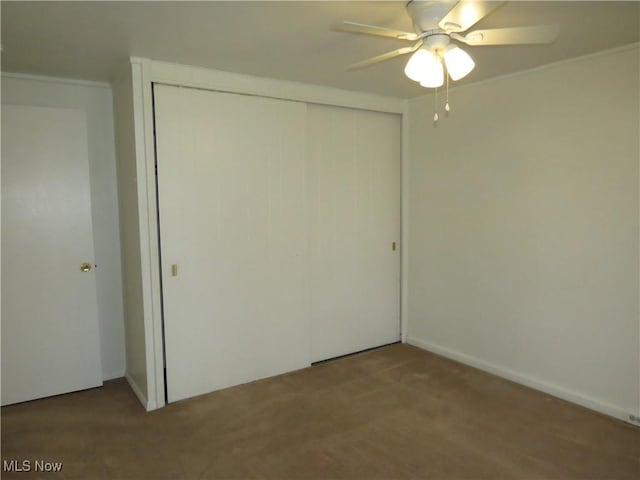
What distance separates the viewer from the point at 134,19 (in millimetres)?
2156

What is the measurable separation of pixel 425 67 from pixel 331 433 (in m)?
2.14

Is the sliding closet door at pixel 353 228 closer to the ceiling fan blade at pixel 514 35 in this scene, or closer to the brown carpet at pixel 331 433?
the brown carpet at pixel 331 433

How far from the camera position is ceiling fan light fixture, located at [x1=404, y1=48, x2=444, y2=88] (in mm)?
1959

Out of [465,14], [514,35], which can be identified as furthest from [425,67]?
[514,35]

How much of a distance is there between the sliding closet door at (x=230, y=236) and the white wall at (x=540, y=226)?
126 centimetres

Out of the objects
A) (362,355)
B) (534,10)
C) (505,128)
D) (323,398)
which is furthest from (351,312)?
(534,10)

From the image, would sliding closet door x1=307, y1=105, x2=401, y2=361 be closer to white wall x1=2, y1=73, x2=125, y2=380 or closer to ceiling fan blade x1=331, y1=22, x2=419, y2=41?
white wall x1=2, y1=73, x2=125, y2=380

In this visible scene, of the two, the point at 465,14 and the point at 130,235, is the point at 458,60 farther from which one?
the point at 130,235

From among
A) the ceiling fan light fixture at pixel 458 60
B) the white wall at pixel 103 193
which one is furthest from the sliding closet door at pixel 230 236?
the ceiling fan light fixture at pixel 458 60

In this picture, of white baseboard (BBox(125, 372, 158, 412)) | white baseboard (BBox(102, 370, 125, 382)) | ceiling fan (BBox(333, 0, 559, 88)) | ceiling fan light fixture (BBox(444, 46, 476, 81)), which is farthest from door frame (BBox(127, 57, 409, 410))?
ceiling fan light fixture (BBox(444, 46, 476, 81))

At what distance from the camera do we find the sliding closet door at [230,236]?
2.99m

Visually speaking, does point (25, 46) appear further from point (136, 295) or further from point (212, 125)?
point (136, 295)

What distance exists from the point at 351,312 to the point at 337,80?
1.99 metres

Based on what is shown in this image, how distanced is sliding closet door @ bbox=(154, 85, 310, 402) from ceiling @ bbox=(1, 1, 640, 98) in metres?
0.37
